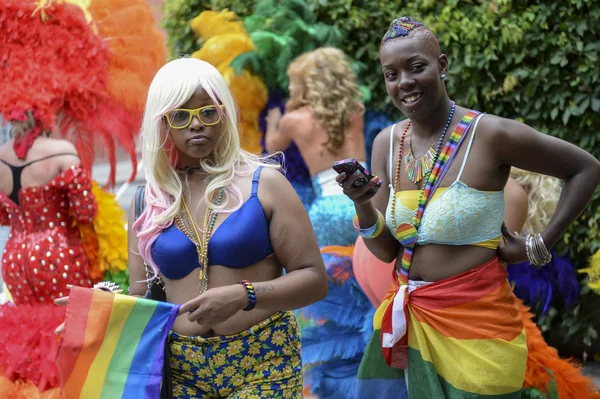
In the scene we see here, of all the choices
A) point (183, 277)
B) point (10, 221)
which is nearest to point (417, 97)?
point (183, 277)

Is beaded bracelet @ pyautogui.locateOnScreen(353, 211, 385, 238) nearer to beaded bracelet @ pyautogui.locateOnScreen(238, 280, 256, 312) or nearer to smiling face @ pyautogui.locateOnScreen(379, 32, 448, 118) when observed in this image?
smiling face @ pyautogui.locateOnScreen(379, 32, 448, 118)

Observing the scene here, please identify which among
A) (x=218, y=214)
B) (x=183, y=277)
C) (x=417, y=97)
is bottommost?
(x=183, y=277)

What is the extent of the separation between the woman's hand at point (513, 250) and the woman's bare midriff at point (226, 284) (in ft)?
2.44

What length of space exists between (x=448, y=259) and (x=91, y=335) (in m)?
1.09

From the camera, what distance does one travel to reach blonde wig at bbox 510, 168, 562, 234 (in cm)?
458

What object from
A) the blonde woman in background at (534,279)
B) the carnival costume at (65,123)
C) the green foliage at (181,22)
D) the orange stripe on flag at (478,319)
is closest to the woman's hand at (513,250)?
the orange stripe on flag at (478,319)

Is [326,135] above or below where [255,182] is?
below

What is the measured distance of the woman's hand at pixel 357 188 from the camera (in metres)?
2.36

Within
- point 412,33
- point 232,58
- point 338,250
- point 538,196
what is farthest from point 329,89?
point 412,33

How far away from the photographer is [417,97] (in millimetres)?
2543

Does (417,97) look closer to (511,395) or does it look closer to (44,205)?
(511,395)

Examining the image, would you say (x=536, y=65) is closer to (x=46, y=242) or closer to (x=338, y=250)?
(x=338, y=250)

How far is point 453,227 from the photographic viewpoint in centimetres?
249

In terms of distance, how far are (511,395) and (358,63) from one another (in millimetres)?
3409
